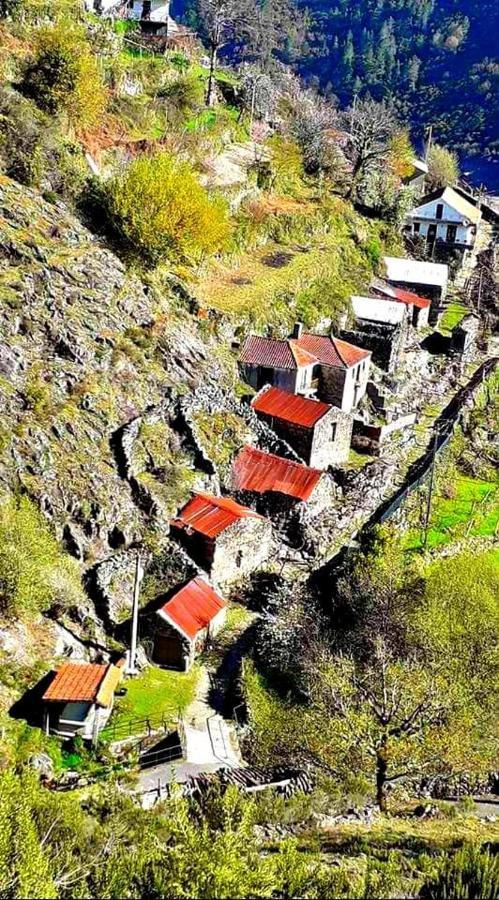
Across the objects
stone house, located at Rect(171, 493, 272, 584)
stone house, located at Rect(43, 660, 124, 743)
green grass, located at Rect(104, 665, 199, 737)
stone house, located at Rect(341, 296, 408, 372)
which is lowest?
green grass, located at Rect(104, 665, 199, 737)

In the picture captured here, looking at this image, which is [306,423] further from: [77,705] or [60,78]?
[60,78]

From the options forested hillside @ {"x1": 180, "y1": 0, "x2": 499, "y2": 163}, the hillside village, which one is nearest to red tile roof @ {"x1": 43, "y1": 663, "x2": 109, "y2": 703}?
the hillside village

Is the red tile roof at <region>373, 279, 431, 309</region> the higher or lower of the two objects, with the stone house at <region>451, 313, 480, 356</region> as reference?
higher

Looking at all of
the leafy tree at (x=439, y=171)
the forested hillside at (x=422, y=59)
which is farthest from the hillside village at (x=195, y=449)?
the forested hillside at (x=422, y=59)

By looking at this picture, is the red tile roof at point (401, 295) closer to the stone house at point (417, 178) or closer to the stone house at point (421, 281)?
the stone house at point (421, 281)

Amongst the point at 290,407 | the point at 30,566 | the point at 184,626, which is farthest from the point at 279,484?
the point at 30,566

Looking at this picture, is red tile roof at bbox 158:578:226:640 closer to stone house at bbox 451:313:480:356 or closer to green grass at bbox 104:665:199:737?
green grass at bbox 104:665:199:737

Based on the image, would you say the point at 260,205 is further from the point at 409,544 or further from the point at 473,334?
the point at 409,544

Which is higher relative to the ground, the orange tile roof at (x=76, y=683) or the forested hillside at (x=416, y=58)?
the forested hillside at (x=416, y=58)
